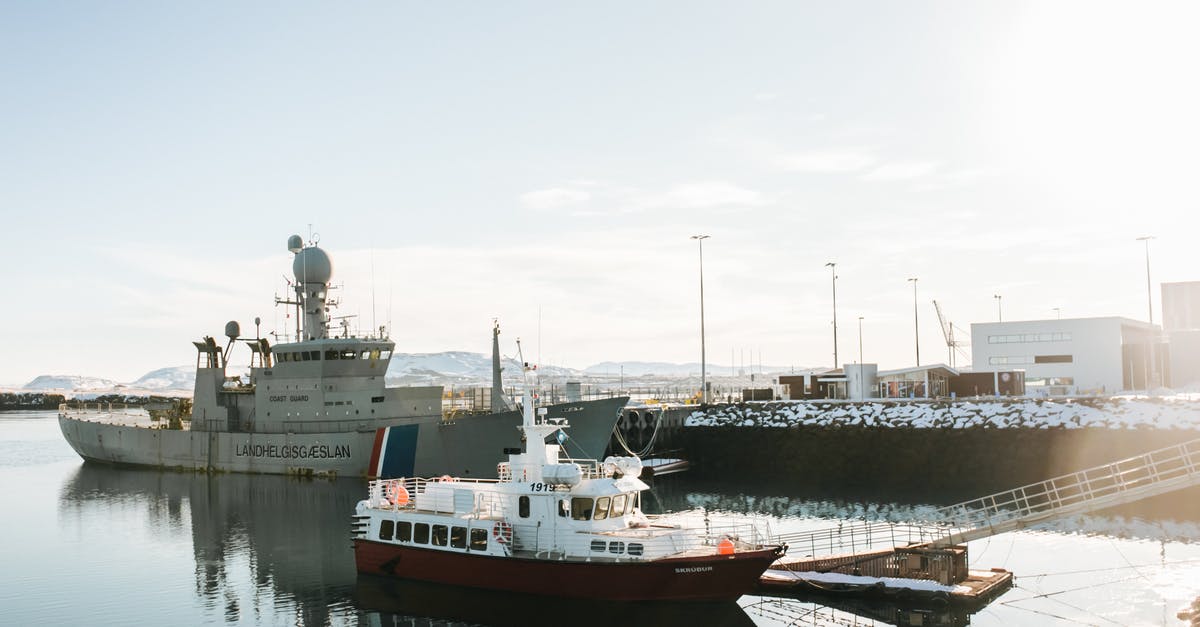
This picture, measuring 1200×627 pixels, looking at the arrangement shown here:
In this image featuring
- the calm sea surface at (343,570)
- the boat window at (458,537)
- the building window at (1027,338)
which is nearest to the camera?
the calm sea surface at (343,570)

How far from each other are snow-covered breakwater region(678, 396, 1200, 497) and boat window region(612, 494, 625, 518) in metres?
24.6

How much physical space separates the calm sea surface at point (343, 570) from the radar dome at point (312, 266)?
16.9 metres

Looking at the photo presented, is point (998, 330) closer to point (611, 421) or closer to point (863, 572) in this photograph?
point (611, 421)

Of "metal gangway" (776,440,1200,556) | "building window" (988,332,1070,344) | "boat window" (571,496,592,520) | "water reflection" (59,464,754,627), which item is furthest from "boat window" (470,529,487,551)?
"building window" (988,332,1070,344)

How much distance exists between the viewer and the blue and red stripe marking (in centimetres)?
5209

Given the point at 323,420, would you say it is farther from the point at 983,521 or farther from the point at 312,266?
the point at 983,521

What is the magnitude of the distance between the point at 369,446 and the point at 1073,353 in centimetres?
5800

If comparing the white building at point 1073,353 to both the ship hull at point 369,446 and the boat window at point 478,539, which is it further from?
the boat window at point 478,539

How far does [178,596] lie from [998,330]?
231 feet

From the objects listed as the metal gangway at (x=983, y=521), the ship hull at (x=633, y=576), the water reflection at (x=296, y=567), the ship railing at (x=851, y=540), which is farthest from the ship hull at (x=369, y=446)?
the ship hull at (x=633, y=576)

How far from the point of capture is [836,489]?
49188 millimetres

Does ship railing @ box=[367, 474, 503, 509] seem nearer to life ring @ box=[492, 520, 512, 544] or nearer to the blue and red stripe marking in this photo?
life ring @ box=[492, 520, 512, 544]

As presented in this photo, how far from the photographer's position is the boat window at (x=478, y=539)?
88.9 feet

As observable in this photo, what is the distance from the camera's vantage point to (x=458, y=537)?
27.8m
